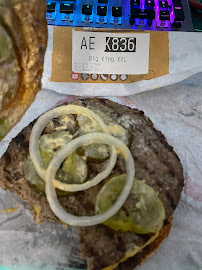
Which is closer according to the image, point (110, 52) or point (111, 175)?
point (111, 175)

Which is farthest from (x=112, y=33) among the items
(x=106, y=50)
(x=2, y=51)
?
(x=2, y=51)

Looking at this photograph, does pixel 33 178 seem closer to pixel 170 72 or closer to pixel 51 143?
pixel 51 143

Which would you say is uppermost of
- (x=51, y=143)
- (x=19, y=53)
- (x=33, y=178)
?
(x=19, y=53)

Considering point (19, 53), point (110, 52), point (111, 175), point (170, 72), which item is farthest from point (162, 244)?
point (110, 52)

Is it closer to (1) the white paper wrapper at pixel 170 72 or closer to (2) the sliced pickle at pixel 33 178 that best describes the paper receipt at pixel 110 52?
(1) the white paper wrapper at pixel 170 72

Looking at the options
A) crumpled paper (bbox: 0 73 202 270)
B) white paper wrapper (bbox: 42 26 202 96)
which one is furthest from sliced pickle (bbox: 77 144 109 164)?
white paper wrapper (bbox: 42 26 202 96)

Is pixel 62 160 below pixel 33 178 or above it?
above

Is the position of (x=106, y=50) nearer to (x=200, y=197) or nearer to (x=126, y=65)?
(x=126, y=65)
